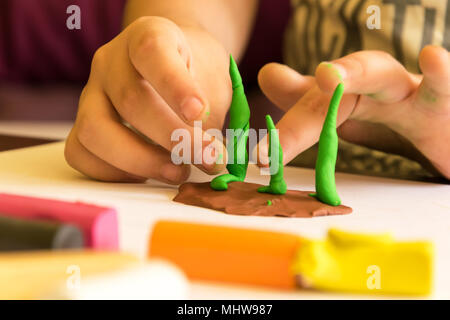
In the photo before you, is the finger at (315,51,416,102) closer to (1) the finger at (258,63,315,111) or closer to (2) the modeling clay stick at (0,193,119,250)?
(1) the finger at (258,63,315,111)

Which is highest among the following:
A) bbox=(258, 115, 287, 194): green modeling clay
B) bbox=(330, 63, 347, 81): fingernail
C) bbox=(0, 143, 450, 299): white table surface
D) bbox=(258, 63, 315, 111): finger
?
bbox=(330, 63, 347, 81): fingernail

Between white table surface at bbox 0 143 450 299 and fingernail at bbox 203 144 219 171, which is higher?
fingernail at bbox 203 144 219 171

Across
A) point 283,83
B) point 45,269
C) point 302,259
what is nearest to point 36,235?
point 45,269

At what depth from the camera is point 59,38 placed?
1.20 m

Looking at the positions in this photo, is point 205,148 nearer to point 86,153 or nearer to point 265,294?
point 86,153

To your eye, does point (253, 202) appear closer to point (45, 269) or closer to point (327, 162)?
point (327, 162)

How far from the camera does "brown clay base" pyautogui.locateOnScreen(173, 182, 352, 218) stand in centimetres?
46

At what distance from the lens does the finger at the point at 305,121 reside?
538 millimetres

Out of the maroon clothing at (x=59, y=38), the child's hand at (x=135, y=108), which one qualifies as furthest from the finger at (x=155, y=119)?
the maroon clothing at (x=59, y=38)

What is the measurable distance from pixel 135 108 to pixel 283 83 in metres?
0.15

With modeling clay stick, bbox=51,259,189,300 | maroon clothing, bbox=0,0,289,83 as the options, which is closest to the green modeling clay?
modeling clay stick, bbox=51,259,189,300

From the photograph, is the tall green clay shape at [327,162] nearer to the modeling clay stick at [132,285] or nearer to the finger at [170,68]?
the finger at [170,68]
